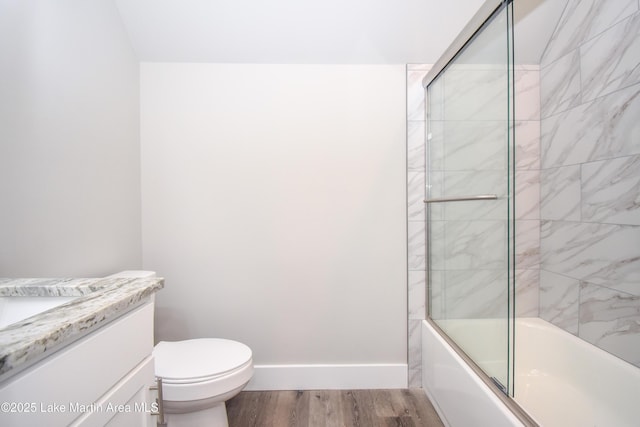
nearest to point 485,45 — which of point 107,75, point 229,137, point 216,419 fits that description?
point 229,137

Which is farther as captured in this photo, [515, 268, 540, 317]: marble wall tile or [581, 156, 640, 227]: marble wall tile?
[515, 268, 540, 317]: marble wall tile

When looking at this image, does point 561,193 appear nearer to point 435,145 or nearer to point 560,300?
point 560,300

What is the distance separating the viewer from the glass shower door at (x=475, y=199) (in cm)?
113

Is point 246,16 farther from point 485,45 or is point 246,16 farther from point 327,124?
point 485,45

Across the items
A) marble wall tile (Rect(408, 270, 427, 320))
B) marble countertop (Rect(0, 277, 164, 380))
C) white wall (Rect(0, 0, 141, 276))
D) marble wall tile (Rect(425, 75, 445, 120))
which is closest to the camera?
marble countertop (Rect(0, 277, 164, 380))

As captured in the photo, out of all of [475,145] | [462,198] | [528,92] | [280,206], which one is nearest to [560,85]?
[528,92]

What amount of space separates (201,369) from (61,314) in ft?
2.77

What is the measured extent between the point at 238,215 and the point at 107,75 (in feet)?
3.22

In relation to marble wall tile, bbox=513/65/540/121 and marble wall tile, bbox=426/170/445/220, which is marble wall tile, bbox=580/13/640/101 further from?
marble wall tile, bbox=426/170/445/220

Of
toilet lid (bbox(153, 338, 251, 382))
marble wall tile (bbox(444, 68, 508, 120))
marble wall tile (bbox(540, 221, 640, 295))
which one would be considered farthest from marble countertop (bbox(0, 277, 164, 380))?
marble wall tile (bbox(540, 221, 640, 295))

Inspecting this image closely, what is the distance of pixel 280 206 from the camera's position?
1.85 meters

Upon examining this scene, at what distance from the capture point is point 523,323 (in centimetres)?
172

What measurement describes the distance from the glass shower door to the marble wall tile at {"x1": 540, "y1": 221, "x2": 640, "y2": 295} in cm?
60

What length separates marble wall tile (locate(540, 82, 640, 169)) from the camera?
1.28 metres
